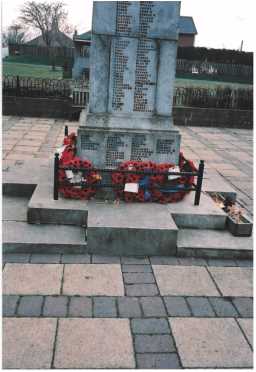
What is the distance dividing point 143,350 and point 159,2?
5053mm

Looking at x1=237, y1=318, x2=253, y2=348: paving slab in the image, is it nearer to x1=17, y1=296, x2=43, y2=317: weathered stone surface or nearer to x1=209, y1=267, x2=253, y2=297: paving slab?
x1=209, y1=267, x2=253, y2=297: paving slab

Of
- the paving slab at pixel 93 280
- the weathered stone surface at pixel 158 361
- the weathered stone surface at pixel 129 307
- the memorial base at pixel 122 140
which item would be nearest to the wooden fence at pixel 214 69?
the memorial base at pixel 122 140

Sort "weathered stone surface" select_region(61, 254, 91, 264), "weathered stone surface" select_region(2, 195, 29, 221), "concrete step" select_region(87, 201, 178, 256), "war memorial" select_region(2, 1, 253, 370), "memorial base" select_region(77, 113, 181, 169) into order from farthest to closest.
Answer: "memorial base" select_region(77, 113, 181, 169), "weathered stone surface" select_region(2, 195, 29, 221), "concrete step" select_region(87, 201, 178, 256), "weathered stone surface" select_region(61, 254, 91, 264), "war memorial" select_region(2, 1, 253, 370)

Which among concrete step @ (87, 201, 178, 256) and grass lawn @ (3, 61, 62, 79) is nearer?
concrete step @ (87, 201, 178, 256)

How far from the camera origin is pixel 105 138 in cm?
646

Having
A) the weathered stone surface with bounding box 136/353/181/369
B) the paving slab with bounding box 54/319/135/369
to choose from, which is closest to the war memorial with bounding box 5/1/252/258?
the paving slab with bounding box 54/319/135/369

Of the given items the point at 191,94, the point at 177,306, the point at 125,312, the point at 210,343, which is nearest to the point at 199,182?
the point at 177,306

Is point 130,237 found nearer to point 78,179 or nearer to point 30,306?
point 78,179

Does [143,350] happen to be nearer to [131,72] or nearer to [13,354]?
[13,354]

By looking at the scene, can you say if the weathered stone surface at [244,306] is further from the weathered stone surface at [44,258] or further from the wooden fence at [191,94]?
the wooden fence at [191,94]

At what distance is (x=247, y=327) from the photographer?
3936 mm

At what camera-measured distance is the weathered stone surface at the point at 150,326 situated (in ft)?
12.3

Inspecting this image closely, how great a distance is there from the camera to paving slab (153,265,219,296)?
4508mm

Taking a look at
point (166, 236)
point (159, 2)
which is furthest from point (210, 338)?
point (159, 2)
